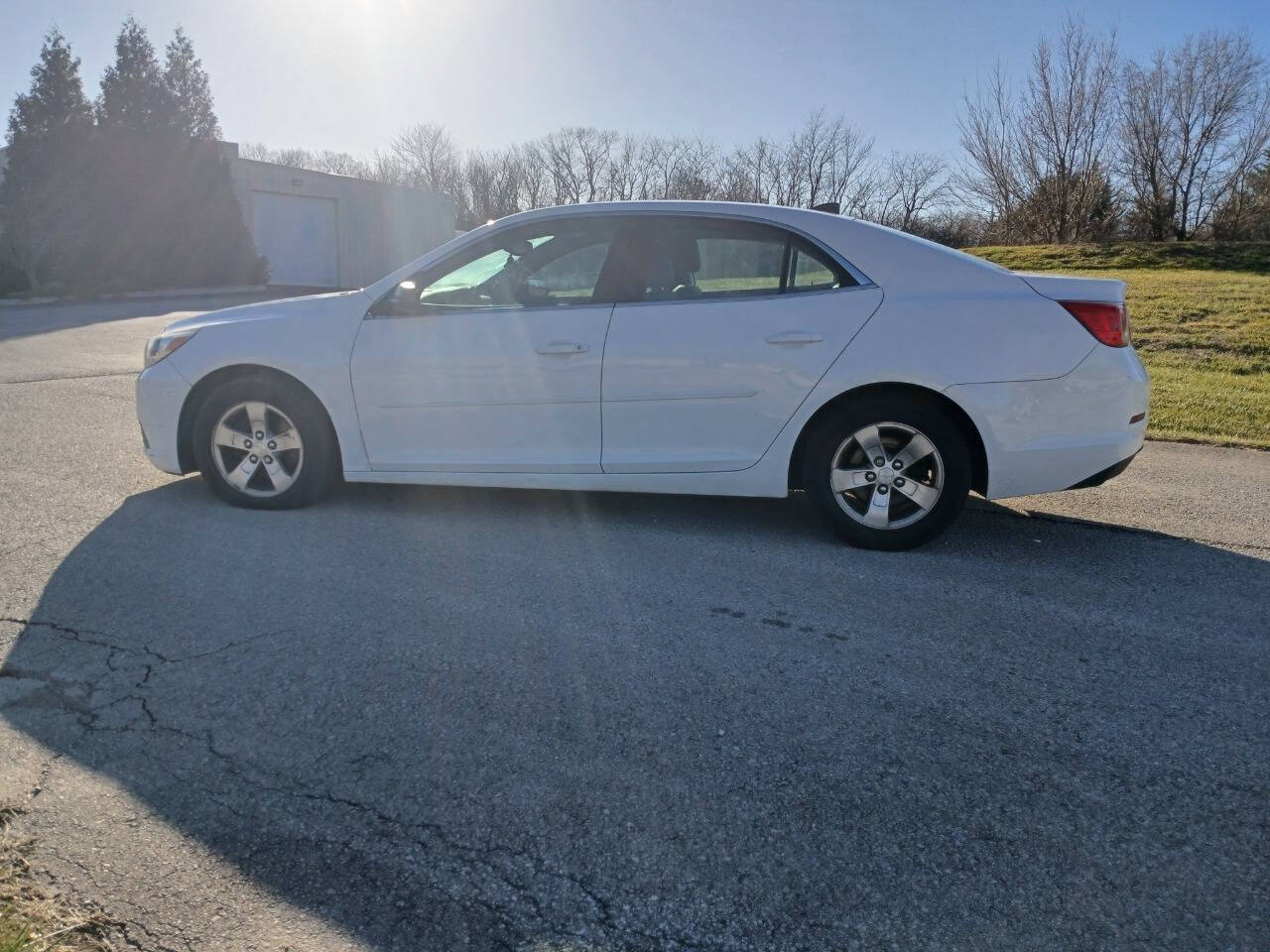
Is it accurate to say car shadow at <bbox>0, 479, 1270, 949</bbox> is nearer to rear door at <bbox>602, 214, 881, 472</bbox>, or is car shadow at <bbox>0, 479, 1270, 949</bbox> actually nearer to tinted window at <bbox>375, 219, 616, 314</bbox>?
rear door at <bbox>602, 214, 881, 472</bbox>

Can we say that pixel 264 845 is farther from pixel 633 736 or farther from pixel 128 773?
pixel 633 736

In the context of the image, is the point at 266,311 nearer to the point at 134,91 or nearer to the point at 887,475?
the point at 887,475

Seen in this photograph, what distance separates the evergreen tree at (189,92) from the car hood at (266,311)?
28492mm

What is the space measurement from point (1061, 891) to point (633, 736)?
120cm

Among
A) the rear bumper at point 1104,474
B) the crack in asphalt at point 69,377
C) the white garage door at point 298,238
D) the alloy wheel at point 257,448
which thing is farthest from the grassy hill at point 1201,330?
the white garage door at point 298,238

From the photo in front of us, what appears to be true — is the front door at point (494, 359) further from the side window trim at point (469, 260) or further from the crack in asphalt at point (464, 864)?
the crack in asphalt at point (464, 864)

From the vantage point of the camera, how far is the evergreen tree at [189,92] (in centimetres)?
3047

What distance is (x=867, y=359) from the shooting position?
15.4 feet

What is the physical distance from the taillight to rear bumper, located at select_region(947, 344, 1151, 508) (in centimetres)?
6

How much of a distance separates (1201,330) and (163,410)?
13126 mm

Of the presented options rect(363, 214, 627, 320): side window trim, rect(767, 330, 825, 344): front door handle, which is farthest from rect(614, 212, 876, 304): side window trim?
rect(767, 330, 825, 344): front door handle

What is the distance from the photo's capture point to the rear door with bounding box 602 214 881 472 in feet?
15.7

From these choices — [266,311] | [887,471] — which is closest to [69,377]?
[266,311]

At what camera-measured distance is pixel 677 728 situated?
3.05 meters
